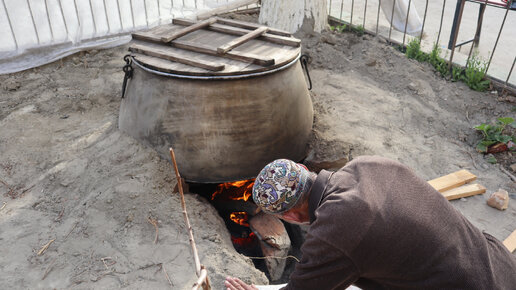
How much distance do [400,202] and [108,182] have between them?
2.23 meters

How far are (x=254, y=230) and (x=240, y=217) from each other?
14.6 inches

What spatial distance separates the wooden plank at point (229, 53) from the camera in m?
2.84

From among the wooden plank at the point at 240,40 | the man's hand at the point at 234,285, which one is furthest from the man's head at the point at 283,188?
the wooden plank at the point at 240,40

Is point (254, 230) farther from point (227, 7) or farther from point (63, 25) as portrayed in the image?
point (227, 7)

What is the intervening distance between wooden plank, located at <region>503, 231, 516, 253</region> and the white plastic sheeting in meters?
4.89

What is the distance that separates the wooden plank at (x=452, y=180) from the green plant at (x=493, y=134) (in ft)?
1.69

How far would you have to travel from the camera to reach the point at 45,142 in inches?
150

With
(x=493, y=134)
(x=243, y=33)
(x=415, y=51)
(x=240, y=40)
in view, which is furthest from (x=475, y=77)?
(x=240, y=40)

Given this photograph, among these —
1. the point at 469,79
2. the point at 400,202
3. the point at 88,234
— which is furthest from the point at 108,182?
the point at 469,79

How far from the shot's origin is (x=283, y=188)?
1.95 metres

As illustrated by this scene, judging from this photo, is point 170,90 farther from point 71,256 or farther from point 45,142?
point 45,142

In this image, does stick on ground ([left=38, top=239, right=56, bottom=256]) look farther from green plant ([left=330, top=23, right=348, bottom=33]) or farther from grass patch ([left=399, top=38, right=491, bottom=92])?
green plant ([left=330, top=23, right=348, bottom=33])

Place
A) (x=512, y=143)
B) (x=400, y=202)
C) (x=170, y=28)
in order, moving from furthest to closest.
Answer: (x=512, y=143)
(x=170, y=28)
(x=400, y=202)

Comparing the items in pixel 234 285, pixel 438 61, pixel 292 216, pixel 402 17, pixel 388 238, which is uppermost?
pixel 388 238
